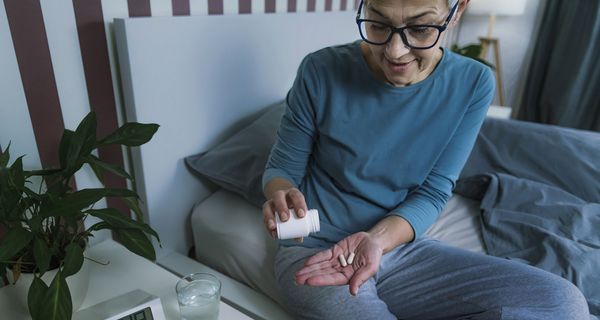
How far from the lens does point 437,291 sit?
0.78 m

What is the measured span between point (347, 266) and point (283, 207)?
0.16 metres

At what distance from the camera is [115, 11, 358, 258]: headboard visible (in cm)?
93

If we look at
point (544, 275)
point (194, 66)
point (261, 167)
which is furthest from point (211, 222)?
point (544, 275)

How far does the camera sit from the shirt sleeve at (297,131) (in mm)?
879

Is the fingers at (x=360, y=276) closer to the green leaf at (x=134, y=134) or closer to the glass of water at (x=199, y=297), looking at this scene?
the glass of water at (x=199, y=297)

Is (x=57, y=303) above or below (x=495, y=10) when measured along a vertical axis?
below

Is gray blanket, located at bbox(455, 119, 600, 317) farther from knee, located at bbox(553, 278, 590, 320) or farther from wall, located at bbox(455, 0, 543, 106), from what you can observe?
wall, located at bbox(455, 0, 543, 106)

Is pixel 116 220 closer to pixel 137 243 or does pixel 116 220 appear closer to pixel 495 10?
pixel 137 243

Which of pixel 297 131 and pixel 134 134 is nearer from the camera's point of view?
pixel 134 134

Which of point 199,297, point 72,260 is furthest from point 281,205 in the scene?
point 72,260

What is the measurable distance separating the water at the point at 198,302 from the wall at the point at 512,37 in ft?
9.42

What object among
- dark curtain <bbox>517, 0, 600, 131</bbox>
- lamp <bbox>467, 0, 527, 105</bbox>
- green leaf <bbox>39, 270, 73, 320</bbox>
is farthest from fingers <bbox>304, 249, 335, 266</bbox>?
dark curtain <bbox>517, 0, 600, 131</bbox>

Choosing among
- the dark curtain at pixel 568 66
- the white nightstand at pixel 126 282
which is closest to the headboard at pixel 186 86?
the white nightstand at pixel 126 282

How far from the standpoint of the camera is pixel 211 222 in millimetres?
1073
